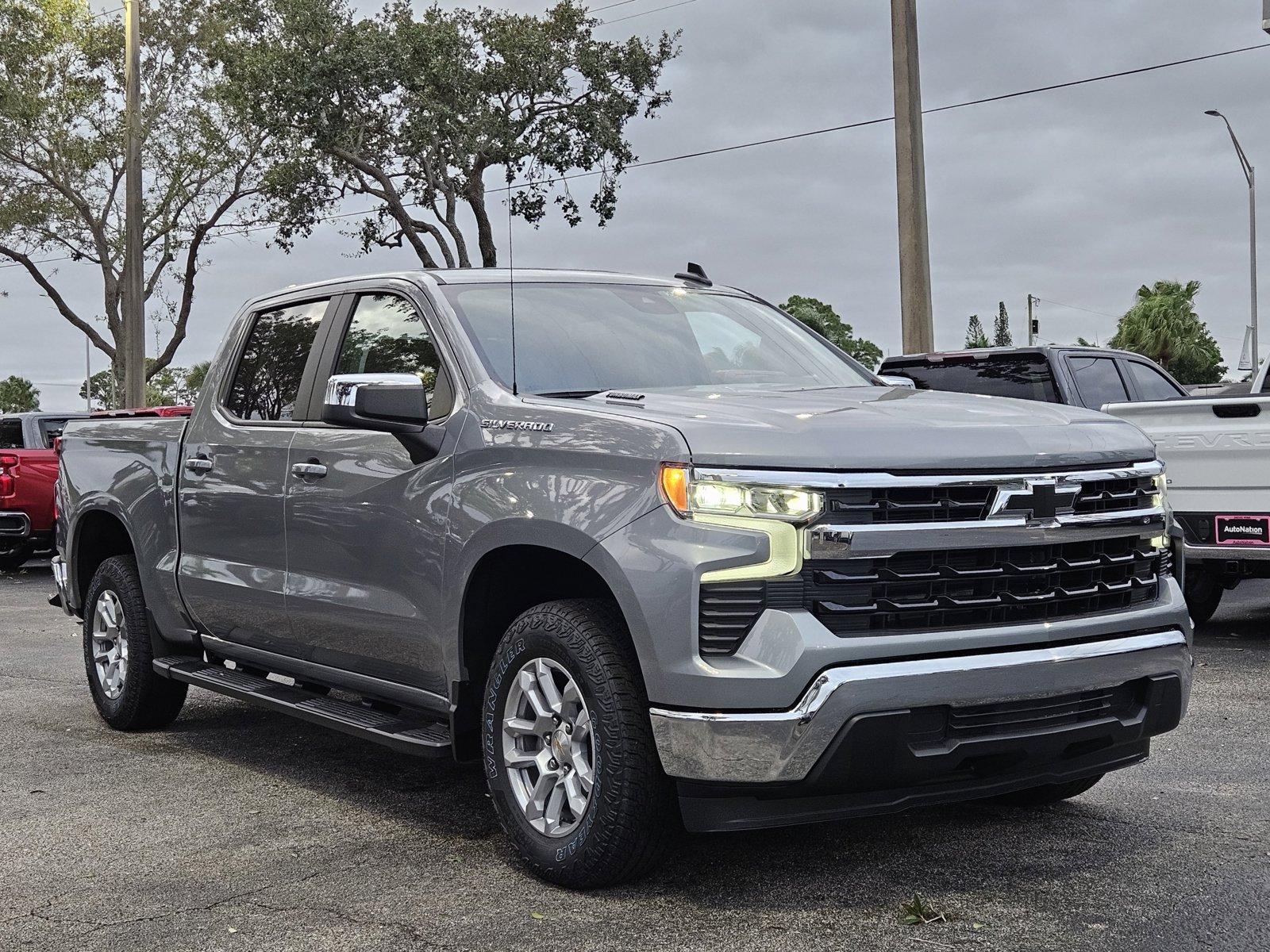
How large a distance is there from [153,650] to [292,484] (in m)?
1.73

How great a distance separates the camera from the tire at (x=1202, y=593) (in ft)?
32.5

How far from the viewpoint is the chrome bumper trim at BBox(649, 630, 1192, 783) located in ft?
12.6

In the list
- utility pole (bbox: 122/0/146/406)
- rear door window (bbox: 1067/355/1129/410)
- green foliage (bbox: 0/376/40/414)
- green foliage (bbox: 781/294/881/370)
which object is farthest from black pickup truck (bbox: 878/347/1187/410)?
green foliage (bbox: 0/376/40/414)

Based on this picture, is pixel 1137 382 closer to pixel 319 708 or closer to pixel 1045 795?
pixel 1045 795

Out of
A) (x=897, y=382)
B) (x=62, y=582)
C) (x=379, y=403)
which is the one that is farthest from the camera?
(x=62, y=582)

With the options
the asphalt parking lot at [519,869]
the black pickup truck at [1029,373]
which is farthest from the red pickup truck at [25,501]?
the asphalt parking lot at [519,869]

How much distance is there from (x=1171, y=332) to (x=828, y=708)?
263ft

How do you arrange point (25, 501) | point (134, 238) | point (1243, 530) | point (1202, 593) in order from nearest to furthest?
point (1243, 530) → point (1202, 593) → point (25, 501) → point (134, 238)

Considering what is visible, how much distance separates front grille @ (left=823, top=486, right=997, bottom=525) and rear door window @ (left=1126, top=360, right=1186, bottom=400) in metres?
8.05

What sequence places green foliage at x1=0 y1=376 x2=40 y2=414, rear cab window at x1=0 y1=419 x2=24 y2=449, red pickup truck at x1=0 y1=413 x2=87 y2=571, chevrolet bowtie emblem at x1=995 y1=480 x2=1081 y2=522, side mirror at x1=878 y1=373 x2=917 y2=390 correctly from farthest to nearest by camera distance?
green foliage at x1=0 y1=376 x2=40 y2=414, rear cab window at x1=0 y1=419 x2=24 y2=449, red pickup truck at x1=0 y1=413 x2=87 y2=571, side mirror at x1=878 y1=373 x2=917 y2=390, chevrolet bowtie emblem at x1=995 y1=480 x2=1081 y2=522

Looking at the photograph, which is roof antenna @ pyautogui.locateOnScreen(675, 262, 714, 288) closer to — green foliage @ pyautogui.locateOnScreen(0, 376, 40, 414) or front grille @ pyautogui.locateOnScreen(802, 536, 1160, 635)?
front grille @ pyautogui.locateOnScreen(802, 536, 1160, 635)

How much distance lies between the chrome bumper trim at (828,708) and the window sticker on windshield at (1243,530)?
496 centimetres

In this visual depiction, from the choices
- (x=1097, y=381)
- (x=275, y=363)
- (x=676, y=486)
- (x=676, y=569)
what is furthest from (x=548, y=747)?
(x=1097, y=381)

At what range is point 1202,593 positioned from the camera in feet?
33.1
